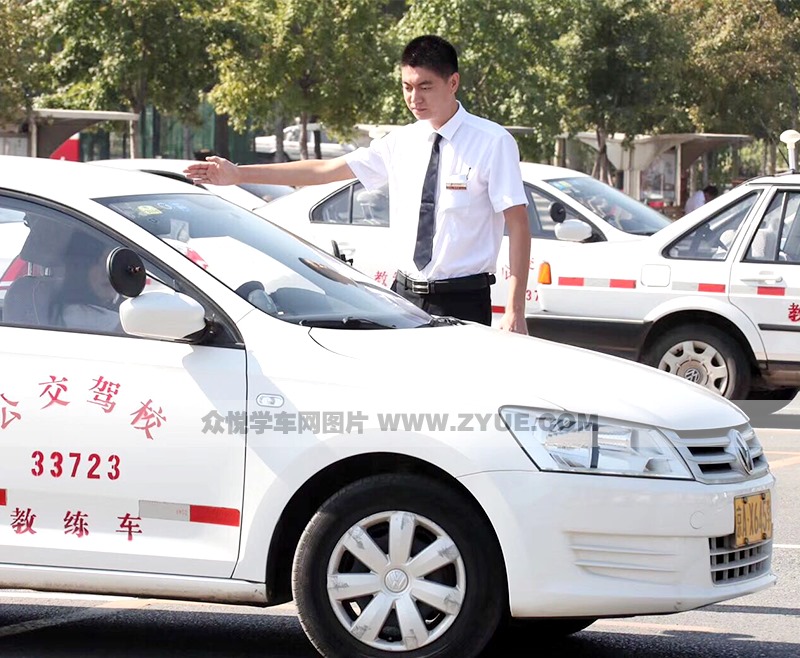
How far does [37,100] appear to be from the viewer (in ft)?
104

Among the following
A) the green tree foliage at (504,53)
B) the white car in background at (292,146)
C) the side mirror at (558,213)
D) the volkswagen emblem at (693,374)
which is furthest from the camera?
the white car in background at (292,146)

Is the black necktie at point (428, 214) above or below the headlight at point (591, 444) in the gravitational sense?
above

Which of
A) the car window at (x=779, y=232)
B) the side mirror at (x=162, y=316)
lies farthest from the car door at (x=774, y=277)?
the side mirror at (x=162, y=316)

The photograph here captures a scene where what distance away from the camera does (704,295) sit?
33.2ft

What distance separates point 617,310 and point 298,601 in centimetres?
615

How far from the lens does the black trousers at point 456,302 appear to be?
19.4 feet

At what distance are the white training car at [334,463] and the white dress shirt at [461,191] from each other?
1.05 metres

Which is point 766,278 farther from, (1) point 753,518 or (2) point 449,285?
(1) point 753,518

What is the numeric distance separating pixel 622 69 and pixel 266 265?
29754 millimetres

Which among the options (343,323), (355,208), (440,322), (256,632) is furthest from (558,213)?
(343,323)

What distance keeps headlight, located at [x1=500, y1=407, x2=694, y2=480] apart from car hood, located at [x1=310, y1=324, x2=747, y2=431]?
3cm

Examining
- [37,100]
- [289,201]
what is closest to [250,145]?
[37,100]

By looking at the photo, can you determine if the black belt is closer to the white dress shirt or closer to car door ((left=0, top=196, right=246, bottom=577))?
the white dress shirt

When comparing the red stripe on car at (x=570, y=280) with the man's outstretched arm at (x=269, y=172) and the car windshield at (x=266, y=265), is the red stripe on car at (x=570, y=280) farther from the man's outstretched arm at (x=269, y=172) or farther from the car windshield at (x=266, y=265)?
the car windshield at (x=266, y=265)
